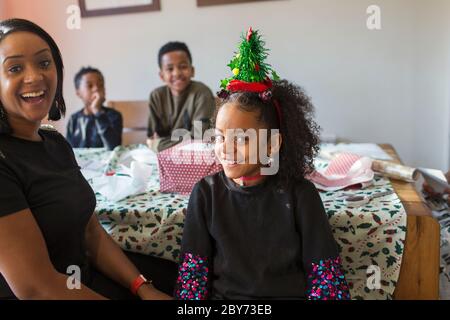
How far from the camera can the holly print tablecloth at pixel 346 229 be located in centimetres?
107

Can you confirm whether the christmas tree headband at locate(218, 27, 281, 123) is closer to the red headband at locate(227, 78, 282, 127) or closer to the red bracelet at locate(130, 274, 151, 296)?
the red headband at locate(227, 78, 282, 127)

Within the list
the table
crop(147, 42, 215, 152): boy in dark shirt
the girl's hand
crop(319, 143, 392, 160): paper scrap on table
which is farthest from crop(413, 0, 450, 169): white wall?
the girl's hand

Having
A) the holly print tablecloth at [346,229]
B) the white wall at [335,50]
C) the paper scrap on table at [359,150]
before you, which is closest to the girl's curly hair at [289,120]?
the holly print tablecloth at [346,229]

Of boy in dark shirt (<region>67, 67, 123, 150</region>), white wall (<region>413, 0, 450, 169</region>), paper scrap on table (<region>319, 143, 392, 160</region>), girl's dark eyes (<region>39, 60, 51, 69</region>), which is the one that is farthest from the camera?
white wall (<region>413, 0, 450, 169</region>)

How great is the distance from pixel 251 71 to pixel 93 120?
4.87ft

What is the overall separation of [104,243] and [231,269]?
0.37m

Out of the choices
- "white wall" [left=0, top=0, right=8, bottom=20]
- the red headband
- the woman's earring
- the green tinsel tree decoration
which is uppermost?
"white wall" [left=0, top=0, right=8, bottom=20]

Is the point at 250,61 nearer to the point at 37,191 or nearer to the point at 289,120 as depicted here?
the point at 289,120

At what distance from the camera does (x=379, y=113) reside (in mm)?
2533

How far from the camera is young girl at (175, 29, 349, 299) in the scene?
3.09 feet

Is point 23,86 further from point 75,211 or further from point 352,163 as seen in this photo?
point 352,163

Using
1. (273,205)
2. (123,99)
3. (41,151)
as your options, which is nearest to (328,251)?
(273,205)

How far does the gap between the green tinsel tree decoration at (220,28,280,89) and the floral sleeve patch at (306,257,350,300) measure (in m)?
0.46

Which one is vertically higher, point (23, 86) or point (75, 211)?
point (23, 86)
